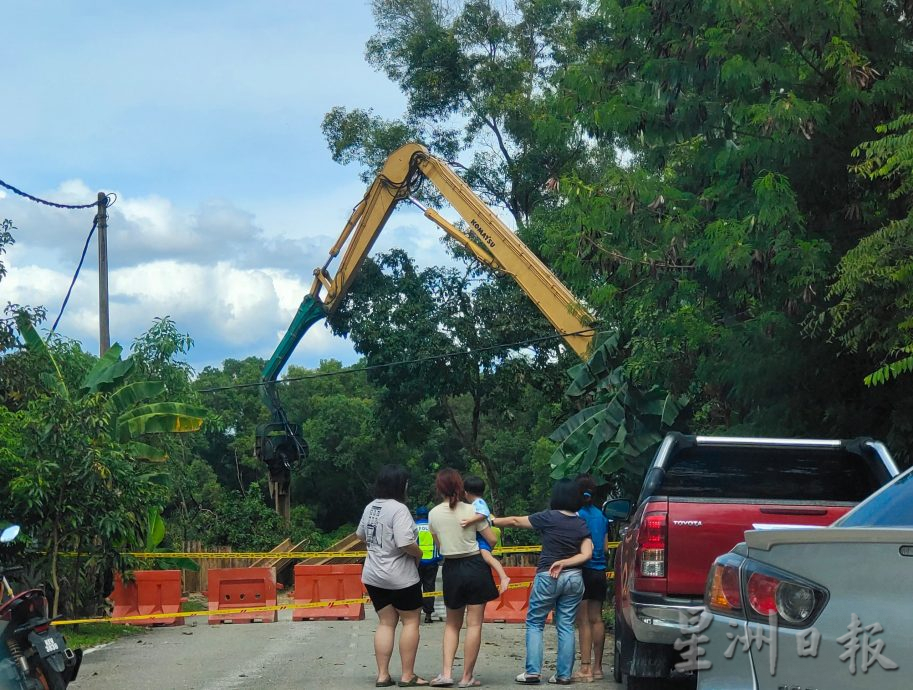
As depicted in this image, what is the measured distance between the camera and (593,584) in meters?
10.2

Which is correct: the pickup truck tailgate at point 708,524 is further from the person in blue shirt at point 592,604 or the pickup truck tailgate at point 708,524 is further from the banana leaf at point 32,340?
the banana leaf at point 32,340

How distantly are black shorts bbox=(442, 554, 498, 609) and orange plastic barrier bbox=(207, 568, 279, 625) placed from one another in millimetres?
9027

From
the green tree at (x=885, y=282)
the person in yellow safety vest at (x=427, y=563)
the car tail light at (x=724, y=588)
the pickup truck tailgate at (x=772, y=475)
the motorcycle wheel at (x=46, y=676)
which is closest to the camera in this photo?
the car tail light at (x=724, y=588)

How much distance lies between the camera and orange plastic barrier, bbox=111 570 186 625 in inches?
669

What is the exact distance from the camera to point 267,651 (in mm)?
12461

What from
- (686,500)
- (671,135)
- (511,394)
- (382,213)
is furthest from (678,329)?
(511,394)

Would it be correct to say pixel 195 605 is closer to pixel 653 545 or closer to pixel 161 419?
pixel 161 419

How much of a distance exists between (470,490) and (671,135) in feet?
15.9

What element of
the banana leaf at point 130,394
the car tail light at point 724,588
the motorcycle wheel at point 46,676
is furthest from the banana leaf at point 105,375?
the car tail light at point 724,588

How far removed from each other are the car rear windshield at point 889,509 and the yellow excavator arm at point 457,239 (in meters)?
16.7

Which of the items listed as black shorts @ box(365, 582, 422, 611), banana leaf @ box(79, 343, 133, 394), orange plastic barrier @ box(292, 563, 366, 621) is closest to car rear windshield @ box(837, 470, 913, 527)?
black shorts @ box(365, 582, 422, 611)

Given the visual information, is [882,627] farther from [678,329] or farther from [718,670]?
[678,329]

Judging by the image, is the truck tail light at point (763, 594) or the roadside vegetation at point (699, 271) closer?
the truck tail light at point (763, 594)

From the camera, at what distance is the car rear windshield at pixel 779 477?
26.9ft
